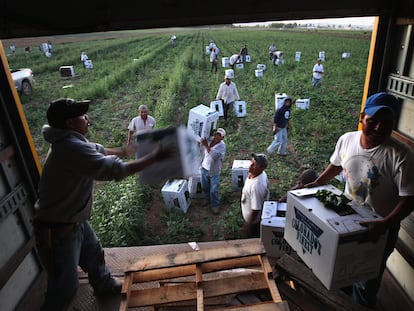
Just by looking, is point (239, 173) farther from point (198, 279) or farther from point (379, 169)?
point (379, 169)

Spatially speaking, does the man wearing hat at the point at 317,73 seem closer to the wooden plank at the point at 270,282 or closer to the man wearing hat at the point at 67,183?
the wooden plank at the point at 270,282

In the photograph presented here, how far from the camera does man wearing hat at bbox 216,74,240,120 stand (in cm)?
992

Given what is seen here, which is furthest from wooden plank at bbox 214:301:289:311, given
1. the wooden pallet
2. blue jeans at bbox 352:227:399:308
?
blue jeans at bbox 352:227:399:308

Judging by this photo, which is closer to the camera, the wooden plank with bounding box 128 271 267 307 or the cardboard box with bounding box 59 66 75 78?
the wooden plank with bounding box 128 271 267 307

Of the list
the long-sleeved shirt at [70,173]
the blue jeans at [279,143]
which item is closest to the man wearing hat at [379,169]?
the long-sleeved shirt at [70,173]

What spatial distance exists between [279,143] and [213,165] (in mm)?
3188

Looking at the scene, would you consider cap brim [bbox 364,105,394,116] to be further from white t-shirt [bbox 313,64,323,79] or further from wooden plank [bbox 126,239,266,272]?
white t-shirt [bbox 313,64,323,79]

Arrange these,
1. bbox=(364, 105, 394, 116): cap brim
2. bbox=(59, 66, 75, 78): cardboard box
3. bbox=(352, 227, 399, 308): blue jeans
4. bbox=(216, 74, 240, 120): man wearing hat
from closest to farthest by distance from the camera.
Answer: bbox=(364, 105, 394, 116): cap brim < bbox=(352, 227, 399, 308): blue jeans < bbox=(216, 74, 240, 120): man wearing hat < bbox=(59, 66, 75, 78): cardboard box

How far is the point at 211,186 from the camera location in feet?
18.6

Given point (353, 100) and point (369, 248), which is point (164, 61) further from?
point (369, 248)

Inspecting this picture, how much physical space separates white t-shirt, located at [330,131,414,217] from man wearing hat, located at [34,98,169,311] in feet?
5.05

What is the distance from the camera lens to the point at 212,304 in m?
2.92

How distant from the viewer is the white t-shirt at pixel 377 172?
2262 millimetres

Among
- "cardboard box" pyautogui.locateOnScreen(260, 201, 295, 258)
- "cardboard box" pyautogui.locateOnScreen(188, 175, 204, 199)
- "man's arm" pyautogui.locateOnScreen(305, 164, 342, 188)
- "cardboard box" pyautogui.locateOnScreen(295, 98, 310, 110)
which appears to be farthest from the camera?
"cardboard box" pyautogui.locateOnScreen(295, 98, 310, 110)
